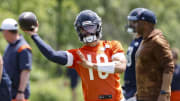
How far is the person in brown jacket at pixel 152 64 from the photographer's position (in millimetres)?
5664

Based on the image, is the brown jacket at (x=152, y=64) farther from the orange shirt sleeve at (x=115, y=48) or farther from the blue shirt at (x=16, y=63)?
the blue shirt at (x=16, y=63)

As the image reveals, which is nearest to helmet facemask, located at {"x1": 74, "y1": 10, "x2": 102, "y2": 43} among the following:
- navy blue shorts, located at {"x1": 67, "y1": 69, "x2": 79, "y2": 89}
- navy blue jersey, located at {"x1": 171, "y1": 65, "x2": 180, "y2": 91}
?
navy blue jersey, located at {"x1": 171, "y1": 65, "x2": 180, "y2": 91}

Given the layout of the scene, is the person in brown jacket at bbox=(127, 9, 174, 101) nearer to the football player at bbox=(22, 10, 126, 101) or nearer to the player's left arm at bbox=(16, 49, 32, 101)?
the football player at bbox=(22, 10, 126, 101)

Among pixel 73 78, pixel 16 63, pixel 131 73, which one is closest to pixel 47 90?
pixel 73 78

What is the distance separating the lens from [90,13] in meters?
6.06

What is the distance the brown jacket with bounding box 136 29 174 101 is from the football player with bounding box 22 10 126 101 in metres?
0.27

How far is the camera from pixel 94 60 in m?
5.96

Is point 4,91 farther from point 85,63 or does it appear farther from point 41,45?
point 85,63

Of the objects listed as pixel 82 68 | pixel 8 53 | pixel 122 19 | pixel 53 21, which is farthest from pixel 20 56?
pixel 122 19

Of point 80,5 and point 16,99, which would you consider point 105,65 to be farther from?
point 80,5

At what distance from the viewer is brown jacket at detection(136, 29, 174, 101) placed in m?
5.66

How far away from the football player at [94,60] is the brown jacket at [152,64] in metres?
0.27

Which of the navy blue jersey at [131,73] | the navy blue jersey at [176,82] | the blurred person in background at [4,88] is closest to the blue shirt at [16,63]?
the blurred person in background at [4,88]

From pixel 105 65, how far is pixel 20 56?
247 centimetres
